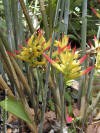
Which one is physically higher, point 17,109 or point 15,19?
point 15,19

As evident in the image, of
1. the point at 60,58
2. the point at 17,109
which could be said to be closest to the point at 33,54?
the point at 60,58

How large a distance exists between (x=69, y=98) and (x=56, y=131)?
34 centimetres

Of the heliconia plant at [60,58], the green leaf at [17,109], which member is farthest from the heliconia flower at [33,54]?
the green leaf at [17,109]

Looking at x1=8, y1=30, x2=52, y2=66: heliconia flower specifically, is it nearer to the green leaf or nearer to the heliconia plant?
the heliconia plant

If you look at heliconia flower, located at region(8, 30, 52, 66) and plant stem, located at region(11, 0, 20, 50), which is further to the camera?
plant stem, located at region(11, 0, 20, 50)

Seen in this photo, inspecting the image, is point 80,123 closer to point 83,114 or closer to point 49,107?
point 83,114

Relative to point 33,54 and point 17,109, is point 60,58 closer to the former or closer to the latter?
point 33,54

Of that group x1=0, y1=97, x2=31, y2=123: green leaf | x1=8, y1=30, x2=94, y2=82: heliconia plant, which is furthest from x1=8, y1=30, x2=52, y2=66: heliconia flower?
x1=0, y1=97, x2=31, y2=123: green leaf

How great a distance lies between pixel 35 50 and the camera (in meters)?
0.54

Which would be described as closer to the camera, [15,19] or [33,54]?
[33,54]

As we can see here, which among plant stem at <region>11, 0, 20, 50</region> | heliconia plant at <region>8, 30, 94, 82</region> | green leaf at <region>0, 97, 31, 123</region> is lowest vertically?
green leaf at <region>0, 97, 31, 123</region>

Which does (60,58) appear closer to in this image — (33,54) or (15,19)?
(33,54)

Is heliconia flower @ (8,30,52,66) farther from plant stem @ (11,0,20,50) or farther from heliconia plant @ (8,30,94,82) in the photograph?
plant stem @ (11,0,20,50)

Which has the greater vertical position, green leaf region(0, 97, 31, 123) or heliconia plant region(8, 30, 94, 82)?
heliconia plant region(8, 30, 94, 82)
